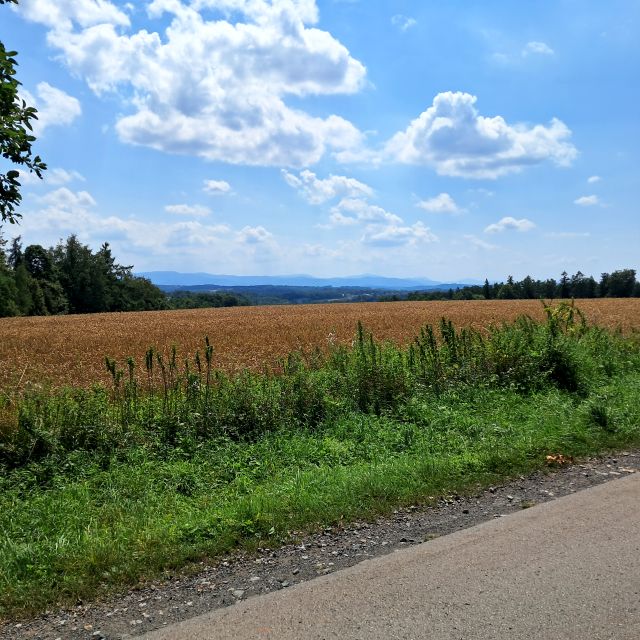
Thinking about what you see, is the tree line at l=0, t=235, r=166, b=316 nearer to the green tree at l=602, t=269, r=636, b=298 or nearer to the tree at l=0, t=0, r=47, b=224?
the tree at l=0, t=0, r=47, b=224

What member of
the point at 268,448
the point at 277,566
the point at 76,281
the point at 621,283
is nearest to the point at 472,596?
the point at 277,566

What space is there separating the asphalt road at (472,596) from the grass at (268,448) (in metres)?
0.92

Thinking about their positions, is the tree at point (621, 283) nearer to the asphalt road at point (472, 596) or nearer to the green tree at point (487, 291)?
the green tree at point (487, 291)

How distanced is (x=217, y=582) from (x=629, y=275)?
117 m

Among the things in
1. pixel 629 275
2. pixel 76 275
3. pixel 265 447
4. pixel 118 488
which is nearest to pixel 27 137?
pixel 118 488

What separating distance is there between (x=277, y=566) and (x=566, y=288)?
117118 mm

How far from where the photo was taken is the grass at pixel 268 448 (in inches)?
171

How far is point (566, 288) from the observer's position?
109250mm

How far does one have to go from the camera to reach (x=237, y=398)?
830 cm

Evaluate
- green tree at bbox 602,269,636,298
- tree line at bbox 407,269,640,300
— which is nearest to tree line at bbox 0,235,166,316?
tree line at bbox 407,269,640,300

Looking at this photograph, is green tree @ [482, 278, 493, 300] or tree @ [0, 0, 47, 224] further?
green tree @ [482, 278, 493, 300]

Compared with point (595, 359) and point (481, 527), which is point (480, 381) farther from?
point (481, 527)

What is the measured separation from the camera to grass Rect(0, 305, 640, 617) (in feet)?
14.2

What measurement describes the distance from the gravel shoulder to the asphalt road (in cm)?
17
